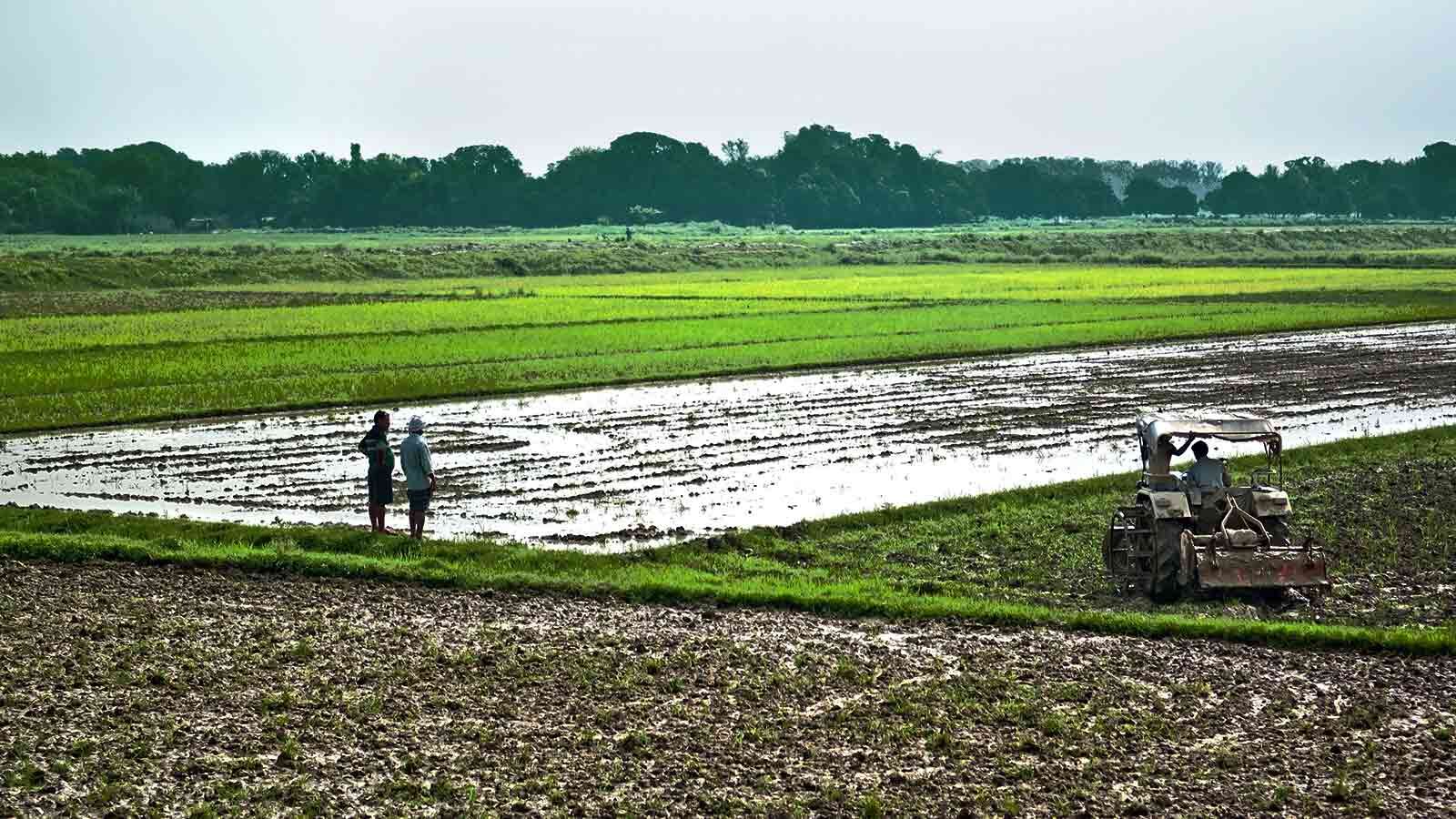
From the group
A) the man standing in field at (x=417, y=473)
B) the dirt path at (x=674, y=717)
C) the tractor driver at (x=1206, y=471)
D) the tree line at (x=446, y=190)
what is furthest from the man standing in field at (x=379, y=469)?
the tree line at (x=446, y=190)

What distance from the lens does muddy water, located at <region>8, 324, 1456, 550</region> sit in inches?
773

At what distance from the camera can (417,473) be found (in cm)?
1681

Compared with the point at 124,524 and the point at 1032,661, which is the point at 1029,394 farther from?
the point at 1032,661

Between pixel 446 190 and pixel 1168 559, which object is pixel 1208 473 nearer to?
pixel 1168 559

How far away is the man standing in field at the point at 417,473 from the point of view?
54.3ft

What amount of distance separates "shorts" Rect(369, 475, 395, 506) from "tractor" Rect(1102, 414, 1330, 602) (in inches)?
267

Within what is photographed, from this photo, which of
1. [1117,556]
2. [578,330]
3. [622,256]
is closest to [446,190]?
[622,256]

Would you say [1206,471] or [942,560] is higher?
[1206,471]

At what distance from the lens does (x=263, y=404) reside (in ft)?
95.2

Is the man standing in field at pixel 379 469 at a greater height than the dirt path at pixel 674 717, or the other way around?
the man standing in field at pixel 379 469

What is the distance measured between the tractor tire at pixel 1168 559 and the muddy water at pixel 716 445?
5.12 m

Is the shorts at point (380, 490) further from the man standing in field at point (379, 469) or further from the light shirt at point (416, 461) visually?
the light shirt at point (416, 461)

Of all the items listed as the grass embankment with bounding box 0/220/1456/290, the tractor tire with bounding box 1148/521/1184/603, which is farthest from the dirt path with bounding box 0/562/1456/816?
the grass embankment with bounding box 0/220/1456/290

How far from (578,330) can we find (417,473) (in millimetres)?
27814
